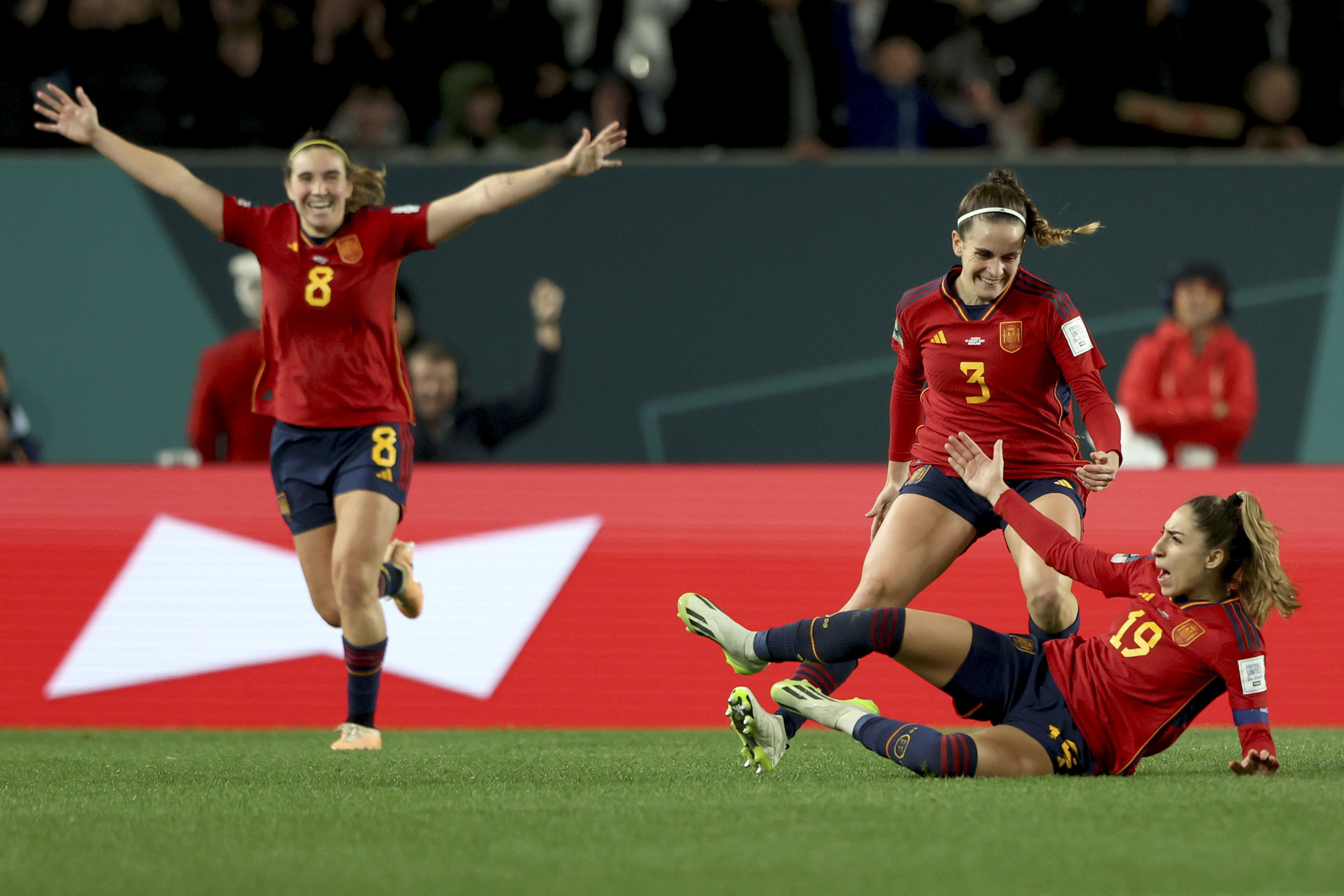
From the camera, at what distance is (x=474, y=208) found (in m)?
6.00

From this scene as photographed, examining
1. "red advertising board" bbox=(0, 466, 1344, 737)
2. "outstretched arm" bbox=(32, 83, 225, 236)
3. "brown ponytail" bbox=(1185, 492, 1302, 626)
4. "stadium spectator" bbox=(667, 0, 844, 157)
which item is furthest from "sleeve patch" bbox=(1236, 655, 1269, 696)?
"stadium spectator" bbox=(667, 0, 844, 157)

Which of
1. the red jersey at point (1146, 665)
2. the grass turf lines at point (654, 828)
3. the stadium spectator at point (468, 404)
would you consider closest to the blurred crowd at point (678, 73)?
the stadium spectator at point (468, 404)

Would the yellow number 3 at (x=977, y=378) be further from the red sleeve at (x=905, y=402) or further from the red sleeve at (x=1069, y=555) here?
the red sleeve at (x=1069, y=555)

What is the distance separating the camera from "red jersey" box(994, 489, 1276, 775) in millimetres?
4605

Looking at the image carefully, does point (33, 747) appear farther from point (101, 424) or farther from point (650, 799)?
point (101, 424)

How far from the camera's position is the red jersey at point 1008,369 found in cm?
541

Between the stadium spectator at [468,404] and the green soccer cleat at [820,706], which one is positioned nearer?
the green soccer cleat at [820,706]

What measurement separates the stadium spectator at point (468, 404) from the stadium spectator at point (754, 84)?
195 cm

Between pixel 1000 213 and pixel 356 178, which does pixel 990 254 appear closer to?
pixel 1000 213

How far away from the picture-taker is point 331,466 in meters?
6.16

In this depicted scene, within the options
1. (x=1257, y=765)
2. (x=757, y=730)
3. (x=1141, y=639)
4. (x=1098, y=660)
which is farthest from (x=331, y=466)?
(x=1257, y=765)

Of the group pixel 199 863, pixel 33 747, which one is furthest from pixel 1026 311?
pixel 33 747

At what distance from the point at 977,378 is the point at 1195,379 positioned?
13.5 ft

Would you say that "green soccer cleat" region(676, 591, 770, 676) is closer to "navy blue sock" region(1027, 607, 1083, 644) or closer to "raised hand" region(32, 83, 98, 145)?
"navy blue sock" region(1027, 607, 1083, 644)
